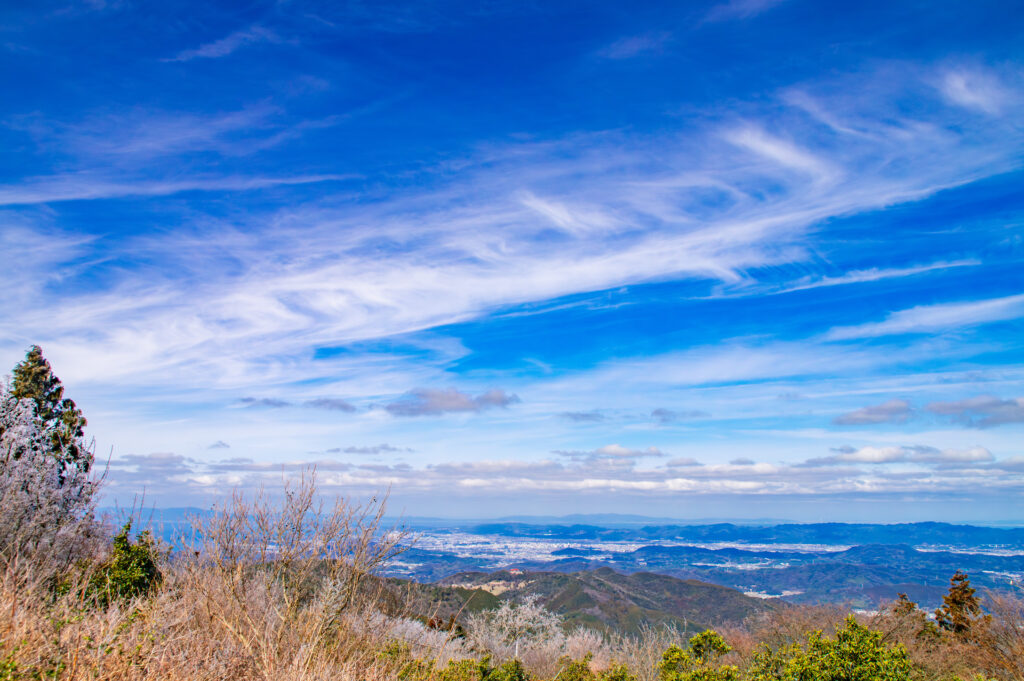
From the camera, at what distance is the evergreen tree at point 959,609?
148 feet

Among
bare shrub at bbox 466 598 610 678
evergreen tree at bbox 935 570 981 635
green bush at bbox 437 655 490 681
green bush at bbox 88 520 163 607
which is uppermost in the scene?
green bush at bbox 88 520 163 607

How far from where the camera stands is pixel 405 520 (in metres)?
17.3

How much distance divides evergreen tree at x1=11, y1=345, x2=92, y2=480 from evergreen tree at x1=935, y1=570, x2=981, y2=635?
6267 cm

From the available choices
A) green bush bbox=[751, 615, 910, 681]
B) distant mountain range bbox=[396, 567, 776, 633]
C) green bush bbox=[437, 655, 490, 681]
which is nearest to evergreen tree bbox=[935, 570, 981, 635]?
green bush bbox=[751, 615, 910, 681]

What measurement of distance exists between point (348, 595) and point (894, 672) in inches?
526

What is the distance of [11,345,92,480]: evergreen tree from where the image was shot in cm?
3172

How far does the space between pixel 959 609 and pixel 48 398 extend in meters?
69.3

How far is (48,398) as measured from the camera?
34656 millimetres

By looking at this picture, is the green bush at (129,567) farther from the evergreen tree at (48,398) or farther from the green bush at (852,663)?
the green bush at (852,663)

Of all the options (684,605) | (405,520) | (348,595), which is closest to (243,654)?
(348,595)

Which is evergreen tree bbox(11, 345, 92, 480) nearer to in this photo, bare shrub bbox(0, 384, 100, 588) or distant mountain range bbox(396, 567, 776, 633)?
bare shrub bbox(0, 384, 100, 588)

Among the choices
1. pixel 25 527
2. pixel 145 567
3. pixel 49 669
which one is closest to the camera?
pixel 49 669

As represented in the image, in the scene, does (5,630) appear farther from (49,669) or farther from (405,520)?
(405,520)

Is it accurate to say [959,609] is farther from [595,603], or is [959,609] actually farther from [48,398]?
[595,603]
